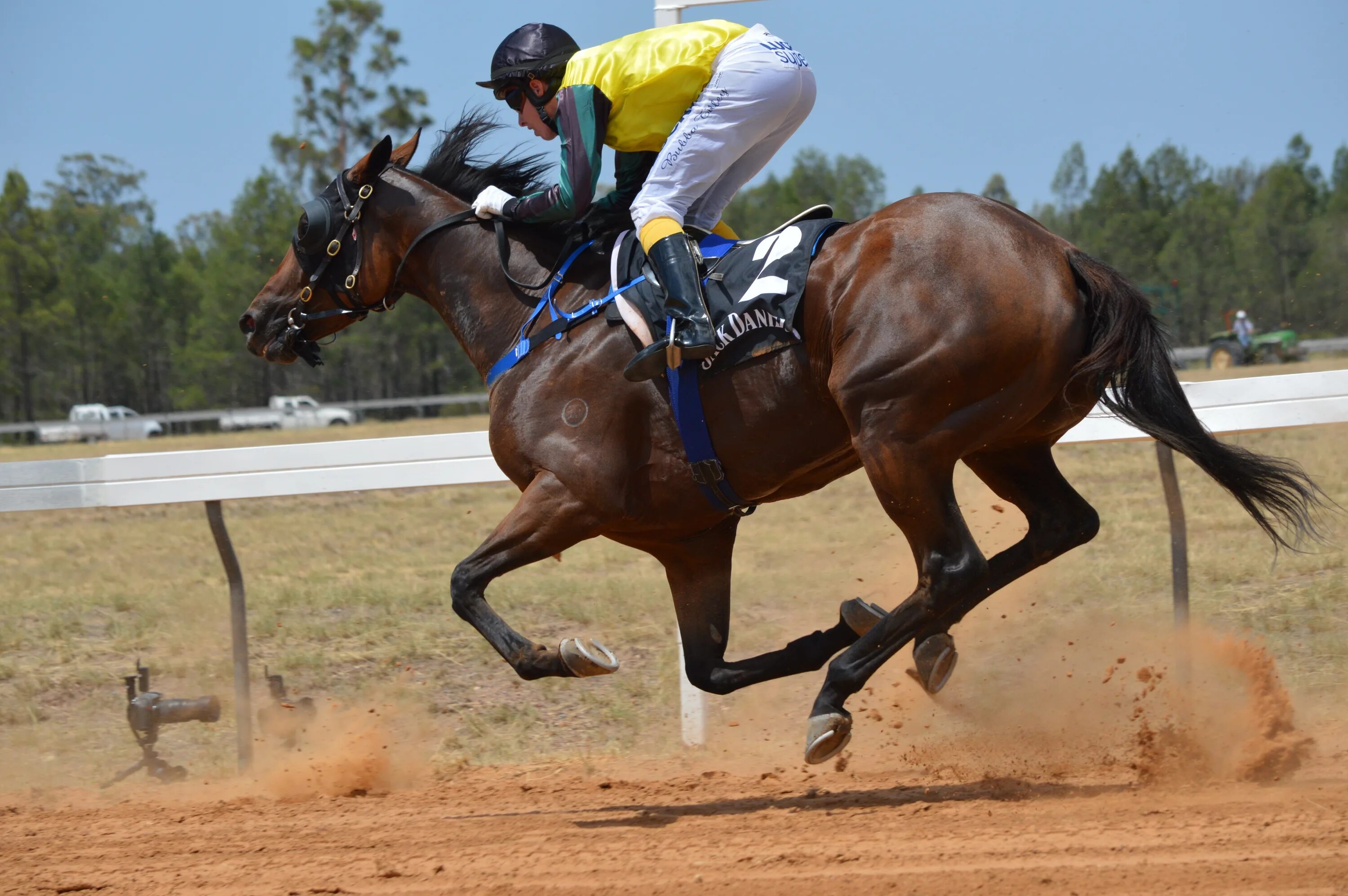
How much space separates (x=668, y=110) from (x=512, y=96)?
64cm

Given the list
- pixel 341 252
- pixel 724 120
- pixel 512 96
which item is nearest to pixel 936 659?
pixel 724 120

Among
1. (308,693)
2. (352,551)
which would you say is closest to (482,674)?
(308,693)

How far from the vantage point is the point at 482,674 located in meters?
6.25

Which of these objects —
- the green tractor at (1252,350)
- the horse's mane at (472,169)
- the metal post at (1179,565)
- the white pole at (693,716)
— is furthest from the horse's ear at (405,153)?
the green tractor at (1252,350)

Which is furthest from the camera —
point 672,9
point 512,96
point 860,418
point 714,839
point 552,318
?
point 672,9

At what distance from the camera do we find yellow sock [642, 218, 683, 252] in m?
3.98

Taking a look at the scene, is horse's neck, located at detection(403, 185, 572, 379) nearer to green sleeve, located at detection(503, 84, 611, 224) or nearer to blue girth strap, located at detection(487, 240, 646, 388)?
blue girth strap, located at detection(487, 240, 646, 388)

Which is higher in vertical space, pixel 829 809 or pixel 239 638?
pixel 239 638

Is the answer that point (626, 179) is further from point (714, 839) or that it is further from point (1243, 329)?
point (1243, 329)

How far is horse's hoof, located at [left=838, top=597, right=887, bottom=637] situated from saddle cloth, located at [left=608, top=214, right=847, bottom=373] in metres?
0.99

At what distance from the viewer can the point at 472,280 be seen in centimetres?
462

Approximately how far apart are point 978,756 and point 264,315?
3.29 meters

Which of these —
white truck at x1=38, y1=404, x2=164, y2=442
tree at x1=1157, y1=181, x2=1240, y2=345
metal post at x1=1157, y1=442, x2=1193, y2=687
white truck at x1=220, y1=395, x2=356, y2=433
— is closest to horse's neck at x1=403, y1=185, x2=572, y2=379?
metal post at x1=1157, y1=442, x2=1193, y2=687

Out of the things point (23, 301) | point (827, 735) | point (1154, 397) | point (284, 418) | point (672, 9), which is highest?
point (23, 301)
